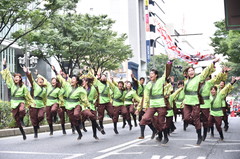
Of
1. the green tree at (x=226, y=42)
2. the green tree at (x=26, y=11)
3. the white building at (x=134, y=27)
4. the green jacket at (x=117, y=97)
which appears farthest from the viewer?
the white building at (x=134, y=27)

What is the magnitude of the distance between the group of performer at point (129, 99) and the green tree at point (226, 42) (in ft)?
41.8

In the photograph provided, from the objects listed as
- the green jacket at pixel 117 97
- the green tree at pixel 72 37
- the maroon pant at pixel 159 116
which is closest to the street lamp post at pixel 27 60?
the green tree at pixel 72 37

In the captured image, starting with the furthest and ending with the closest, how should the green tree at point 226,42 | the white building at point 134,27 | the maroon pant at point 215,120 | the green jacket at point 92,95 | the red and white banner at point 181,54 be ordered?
the white building at point 134,27 → the green tree at point 226,42 → the green jacket at point 92,95 → the red and white banner at point 181,54 → the maroon pant at point 215,120

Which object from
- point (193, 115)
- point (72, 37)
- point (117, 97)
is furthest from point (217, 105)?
point (72, 37)

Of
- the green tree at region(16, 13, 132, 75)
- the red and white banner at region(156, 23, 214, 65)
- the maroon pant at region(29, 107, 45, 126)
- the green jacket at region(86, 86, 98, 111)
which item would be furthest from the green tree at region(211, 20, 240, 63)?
the maroon pant at region(29, 107, 45, 126)

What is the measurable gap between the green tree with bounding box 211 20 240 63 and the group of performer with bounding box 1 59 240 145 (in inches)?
502

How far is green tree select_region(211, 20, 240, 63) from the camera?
2673 centimetres

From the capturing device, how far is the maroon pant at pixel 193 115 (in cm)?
979

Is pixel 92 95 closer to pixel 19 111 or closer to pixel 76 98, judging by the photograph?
pixel 76 98

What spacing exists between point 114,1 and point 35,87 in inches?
1880

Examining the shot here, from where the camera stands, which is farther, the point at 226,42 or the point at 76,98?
the point at 226,42

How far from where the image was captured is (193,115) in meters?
9.90

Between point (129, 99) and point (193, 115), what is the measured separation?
5765 millimetres

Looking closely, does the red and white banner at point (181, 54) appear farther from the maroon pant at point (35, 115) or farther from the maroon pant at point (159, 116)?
the maroon pant at point (35, 115)
